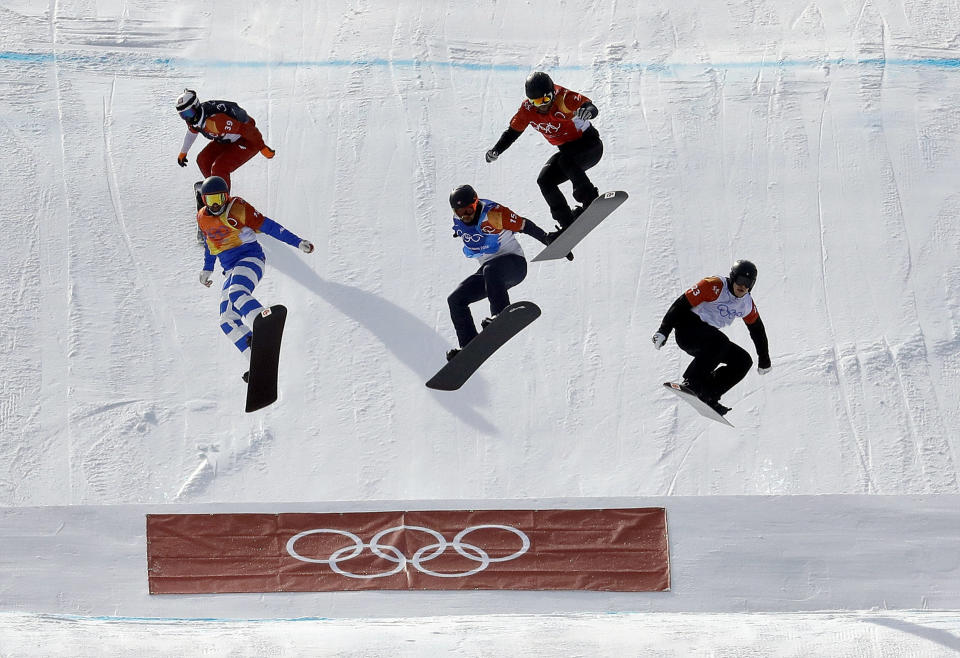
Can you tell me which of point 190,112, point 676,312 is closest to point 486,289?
point 676,312

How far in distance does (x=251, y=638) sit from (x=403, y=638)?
0.95 metres

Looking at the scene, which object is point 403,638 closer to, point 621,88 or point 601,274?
point 601,274

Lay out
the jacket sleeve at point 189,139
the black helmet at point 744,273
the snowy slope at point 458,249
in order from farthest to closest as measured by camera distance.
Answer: the jacket sleeve at point 189,139 < the snowy slope at point 458,249 < the black helmet at point 744,273

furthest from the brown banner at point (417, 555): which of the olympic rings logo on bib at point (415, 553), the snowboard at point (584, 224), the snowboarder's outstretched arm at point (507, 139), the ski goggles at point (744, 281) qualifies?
the snowboarder's outstretched arm at point (507, 139)

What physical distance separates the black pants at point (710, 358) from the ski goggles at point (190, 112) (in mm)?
3866

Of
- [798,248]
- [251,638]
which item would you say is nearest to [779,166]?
[798,248]

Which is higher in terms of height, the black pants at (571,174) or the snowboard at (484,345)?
the black pants at (571,174)

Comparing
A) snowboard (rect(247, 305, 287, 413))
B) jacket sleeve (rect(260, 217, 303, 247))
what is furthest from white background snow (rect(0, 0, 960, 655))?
jacket sleeve (rect(260, 217, 303, 247))

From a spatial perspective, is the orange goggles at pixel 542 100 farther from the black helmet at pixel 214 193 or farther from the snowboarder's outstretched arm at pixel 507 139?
the black helmet at pixel 214 193

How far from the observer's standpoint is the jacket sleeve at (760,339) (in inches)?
325

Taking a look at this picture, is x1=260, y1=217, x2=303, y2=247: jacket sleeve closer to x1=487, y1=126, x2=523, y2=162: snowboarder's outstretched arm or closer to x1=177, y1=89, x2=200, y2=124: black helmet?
x1=177, y1=89, x2=200, y2=124: black helmet

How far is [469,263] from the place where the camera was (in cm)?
962

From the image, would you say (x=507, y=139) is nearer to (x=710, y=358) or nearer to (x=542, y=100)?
(x=542, y=100)

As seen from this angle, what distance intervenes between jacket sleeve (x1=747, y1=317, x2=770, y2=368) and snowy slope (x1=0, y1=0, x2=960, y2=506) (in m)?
0.66
